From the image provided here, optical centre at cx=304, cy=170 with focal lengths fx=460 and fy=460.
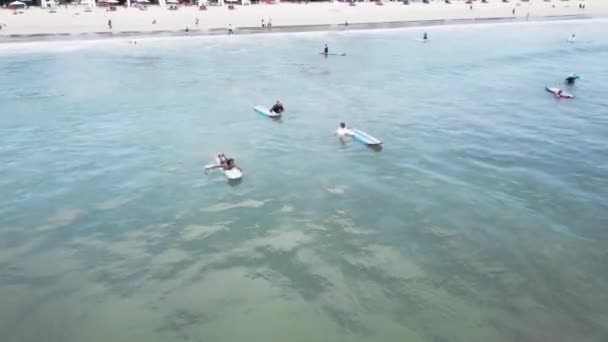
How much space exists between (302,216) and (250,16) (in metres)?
70.5

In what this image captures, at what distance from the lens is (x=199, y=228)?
57.4ft

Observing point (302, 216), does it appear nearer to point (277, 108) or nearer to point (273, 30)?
point (277, 108)

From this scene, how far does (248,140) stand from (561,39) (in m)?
62.7

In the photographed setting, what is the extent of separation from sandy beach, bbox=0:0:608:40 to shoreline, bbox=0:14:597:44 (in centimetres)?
35

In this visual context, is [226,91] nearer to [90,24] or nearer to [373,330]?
[373,330]

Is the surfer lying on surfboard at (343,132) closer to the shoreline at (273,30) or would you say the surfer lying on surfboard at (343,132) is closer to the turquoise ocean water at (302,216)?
the turquoise ocean water at (302,216)

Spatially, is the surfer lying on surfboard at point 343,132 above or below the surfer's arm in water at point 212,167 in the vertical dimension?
above

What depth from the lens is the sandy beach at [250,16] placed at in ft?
229

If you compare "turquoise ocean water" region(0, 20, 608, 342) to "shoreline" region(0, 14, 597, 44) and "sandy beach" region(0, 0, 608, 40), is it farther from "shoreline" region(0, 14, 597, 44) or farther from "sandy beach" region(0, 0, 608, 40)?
"sandy beach" region(0, 0, 608, 40)

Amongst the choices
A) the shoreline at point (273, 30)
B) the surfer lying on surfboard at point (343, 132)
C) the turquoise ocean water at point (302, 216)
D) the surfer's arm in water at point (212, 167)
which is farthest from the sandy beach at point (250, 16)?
the surfer's arm in water at point (212, 167)

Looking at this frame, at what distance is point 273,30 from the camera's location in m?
73.1

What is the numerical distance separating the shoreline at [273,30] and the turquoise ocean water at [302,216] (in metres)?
27.0

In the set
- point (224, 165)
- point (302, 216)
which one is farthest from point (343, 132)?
point (302, 216)

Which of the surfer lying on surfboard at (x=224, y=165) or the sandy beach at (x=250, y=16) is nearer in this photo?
the surfer lying on surfboard at (x=224, y=165)
